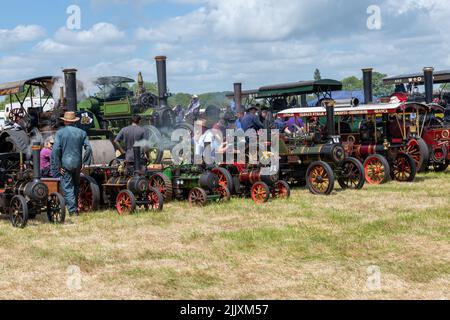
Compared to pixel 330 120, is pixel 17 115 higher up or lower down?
higher up

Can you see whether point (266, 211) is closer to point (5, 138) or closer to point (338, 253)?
point (338, 253)

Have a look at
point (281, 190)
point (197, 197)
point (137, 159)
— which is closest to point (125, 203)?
point (137, 159)

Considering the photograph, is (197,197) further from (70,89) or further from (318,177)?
(70,89)

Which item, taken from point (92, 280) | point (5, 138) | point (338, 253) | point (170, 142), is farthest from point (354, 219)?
point (170, 142)

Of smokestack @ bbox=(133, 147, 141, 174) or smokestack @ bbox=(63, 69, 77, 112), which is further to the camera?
smokestack @ bbox=(63, 69, 77, 112)

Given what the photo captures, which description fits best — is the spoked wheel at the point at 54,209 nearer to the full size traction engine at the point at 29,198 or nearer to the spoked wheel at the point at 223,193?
the full size traction engine at the point at 29,198

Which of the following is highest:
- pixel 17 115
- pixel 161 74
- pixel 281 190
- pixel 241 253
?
pixel 161 74

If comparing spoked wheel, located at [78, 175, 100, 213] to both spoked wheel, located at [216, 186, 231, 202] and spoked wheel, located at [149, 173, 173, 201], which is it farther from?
spoked wheel, located at [216, 186, 231, 202]

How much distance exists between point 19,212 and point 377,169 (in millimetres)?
6740

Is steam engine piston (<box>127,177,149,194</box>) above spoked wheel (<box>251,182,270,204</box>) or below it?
above

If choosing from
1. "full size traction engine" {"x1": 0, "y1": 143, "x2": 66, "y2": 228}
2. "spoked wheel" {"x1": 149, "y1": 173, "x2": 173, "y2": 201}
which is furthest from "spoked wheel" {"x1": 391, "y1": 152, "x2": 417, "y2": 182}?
"full size traction engine" {"x1": 0, "y1": 143, "x2": 66, "y2": 228}

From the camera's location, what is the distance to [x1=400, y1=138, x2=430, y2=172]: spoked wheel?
12406 millimetres

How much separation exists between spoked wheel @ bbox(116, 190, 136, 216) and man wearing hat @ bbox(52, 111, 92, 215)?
60 cm

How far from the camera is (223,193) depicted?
31.5 feet
